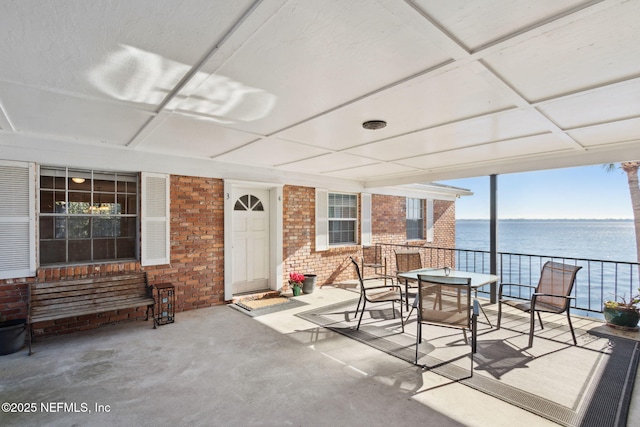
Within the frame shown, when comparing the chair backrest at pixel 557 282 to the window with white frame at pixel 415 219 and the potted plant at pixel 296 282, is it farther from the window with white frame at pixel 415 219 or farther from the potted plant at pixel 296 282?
the window with white frame at pixel 415 219

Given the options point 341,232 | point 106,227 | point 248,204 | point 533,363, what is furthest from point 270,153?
point 533,363

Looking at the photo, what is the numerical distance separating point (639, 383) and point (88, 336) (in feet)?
20.0

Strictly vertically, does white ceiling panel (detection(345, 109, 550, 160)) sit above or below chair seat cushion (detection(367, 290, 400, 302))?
above

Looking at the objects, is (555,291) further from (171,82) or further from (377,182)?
(171,82)

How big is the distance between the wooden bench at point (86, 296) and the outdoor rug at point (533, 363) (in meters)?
2.55

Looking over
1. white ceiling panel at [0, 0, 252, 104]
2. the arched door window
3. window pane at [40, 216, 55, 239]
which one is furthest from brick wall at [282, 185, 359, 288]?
white ceiling panel at [0, 0, 252, 104]

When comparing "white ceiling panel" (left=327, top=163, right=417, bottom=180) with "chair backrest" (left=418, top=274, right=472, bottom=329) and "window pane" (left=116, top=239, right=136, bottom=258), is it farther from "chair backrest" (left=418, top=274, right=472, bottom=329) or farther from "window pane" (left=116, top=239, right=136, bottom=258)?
"window pane" (left=116, top=239, right=136, bottom=258)

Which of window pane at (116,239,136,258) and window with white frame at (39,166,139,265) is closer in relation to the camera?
window with white frame at (39,166,139,265)

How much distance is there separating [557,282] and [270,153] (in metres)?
4.30

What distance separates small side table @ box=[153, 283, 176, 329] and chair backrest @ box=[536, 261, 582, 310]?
5080mm

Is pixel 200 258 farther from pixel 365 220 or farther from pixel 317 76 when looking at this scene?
pixel 365 220

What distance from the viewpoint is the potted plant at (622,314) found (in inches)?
162

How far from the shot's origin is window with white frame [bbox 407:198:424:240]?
9.40 metres

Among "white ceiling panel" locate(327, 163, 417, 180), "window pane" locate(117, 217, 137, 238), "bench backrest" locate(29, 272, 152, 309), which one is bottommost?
"bench backrest" locate(29, 272, 152, 309)
